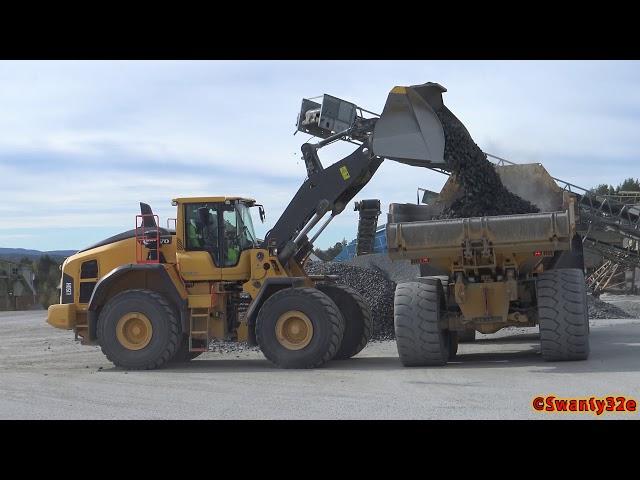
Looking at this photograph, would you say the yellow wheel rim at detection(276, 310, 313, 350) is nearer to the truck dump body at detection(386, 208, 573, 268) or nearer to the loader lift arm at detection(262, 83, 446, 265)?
the loader lift arm at detection(262, 83, 446, 265)

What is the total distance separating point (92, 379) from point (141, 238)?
286 cm

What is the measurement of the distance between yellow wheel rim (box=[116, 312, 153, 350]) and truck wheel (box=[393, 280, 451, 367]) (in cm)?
402

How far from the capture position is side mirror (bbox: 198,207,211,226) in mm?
13812

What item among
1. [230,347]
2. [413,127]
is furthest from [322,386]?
[230,347]

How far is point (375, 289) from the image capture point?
722 inches

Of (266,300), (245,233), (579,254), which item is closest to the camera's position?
(266,300)

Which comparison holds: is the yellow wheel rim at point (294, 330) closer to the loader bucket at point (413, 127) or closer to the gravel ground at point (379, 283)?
the loader bucket at point (413, 127)

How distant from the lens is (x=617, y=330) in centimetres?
1831

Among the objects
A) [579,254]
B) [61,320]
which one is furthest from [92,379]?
[579,254]

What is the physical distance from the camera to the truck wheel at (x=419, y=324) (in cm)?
1223

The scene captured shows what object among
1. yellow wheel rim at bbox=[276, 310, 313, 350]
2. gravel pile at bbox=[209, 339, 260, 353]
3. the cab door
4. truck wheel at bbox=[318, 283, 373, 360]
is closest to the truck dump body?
yellow wheel rim at bbox=[276, 310, 313, 350]

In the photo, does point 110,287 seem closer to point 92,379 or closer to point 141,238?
point 141,238

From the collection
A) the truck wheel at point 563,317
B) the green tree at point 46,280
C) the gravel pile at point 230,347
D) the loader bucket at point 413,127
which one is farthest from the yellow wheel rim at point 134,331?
the green tree at point 46,280

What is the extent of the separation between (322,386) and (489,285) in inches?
122
